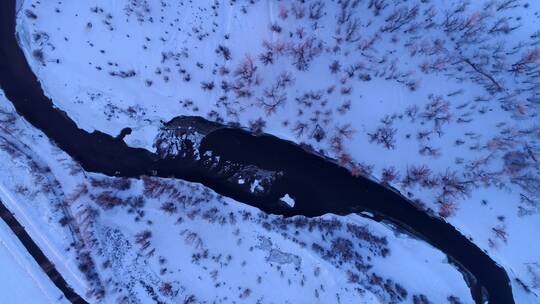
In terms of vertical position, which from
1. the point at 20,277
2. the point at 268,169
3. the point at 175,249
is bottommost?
the point at 20,277

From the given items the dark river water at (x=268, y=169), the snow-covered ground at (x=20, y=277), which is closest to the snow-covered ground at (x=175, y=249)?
the dark river water at (x=268, y=169)

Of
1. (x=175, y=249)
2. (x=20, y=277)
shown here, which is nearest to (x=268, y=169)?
(x=175, y=249)

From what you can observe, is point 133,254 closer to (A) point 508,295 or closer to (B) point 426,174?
(B) point 426,174

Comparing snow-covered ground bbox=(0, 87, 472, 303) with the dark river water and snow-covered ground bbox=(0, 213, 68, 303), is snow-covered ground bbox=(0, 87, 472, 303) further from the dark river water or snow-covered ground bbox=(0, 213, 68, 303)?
snow-covered ground bbox=(0, 213, 68, 303)

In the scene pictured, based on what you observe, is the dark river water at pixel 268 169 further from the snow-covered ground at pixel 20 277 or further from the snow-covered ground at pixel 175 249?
the snow-covered ground at pixel 20 277

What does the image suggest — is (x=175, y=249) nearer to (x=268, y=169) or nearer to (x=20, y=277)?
(x=268, y=169)

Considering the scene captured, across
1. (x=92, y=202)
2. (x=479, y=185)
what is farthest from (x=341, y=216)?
(x=92, y=202)
